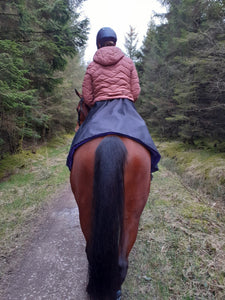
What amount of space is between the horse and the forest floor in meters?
0.89

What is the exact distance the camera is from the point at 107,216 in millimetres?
1169

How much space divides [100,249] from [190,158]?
311 inches

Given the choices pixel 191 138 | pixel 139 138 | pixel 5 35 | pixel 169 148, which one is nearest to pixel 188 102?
pixel 191 138

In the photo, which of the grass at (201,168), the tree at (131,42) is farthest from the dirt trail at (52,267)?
the tree at (131,42)

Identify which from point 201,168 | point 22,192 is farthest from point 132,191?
point 201,168

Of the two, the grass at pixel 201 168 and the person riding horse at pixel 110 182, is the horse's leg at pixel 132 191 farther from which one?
the grass at pixel 201 168

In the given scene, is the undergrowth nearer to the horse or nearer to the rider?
the horse

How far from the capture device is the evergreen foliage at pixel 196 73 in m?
6.99

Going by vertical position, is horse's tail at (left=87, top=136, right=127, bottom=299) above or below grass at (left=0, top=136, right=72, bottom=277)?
above

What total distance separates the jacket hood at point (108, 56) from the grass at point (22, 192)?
Result: 277cm

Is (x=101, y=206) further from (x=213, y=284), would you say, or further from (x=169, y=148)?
(x=169, y=148)

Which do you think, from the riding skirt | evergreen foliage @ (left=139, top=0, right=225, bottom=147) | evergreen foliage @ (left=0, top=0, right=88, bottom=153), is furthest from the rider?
evergreen foliage @ (left=139, top=0, right=225, bottom=147)

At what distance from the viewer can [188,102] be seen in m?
9.12

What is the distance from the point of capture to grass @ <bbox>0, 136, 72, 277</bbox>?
9.48 feet
